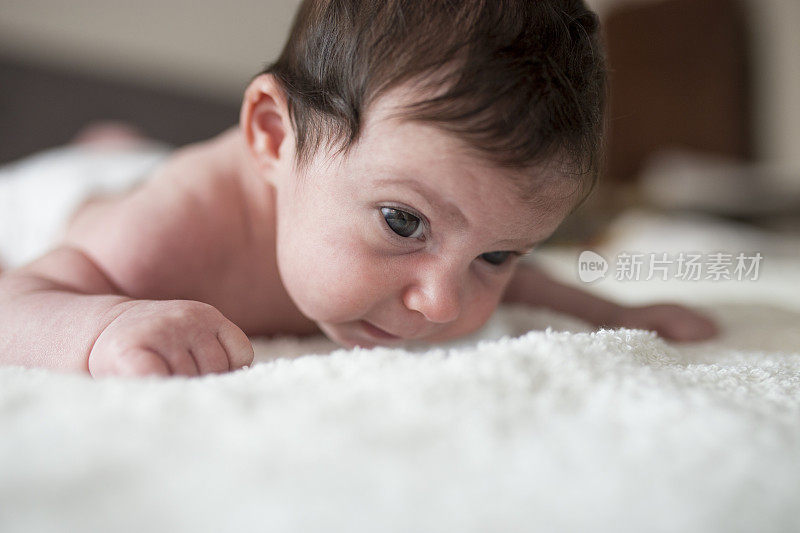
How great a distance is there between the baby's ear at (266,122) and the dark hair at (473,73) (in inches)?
3.1

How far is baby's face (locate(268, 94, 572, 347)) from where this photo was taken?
1.92 feet

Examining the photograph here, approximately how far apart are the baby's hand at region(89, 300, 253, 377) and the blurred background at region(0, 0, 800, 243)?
1.34 m

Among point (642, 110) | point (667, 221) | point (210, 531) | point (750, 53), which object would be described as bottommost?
point (210, 531)

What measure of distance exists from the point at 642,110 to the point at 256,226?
117 inches

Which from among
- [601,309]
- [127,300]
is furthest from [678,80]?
[127,300]

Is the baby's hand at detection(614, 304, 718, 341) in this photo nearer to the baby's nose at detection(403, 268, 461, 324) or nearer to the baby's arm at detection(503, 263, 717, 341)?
the baby's arm at detection(503, 263, 717, 341)

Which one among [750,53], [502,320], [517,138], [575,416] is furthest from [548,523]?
[750,53]

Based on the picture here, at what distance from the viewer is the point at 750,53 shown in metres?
3.08

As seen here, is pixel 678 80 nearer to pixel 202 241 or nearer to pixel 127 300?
pixel 202 241

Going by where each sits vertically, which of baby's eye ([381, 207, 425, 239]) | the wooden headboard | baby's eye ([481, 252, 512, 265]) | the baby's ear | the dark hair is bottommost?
baby's eye ([481, 252, 512, 265])

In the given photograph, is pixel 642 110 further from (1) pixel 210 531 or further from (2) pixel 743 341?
(1) pixel 210 531

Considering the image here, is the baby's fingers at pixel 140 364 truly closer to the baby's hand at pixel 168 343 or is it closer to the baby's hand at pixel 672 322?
the baby's hand at pixel 168 343

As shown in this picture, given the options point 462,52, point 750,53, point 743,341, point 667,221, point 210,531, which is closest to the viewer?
point 210,531
